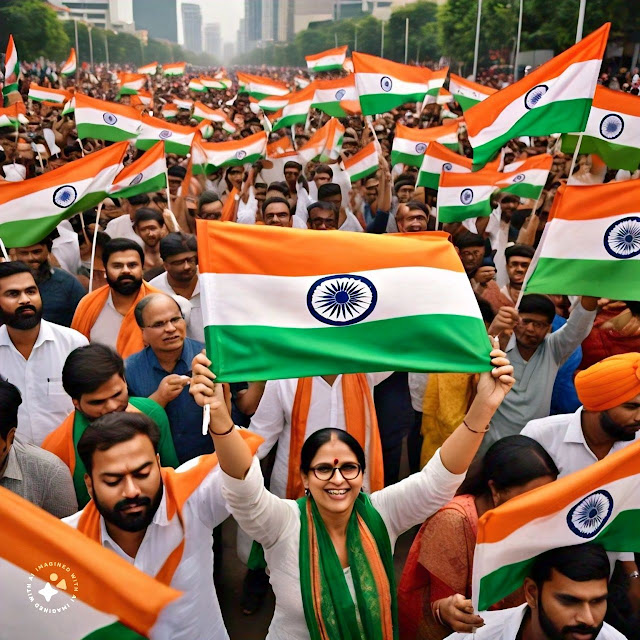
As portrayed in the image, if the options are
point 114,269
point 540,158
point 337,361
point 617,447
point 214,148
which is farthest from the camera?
point 214,148

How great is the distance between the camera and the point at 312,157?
9391mm

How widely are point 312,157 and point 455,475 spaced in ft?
24.0

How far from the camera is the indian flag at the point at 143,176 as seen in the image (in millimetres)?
6637

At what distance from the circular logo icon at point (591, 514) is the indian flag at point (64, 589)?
123cm

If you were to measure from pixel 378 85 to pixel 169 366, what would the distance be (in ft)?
17.0

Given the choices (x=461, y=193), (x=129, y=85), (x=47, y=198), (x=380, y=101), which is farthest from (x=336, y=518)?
(x=129, y=85)

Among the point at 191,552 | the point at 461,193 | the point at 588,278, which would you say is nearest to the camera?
the point at 191,552

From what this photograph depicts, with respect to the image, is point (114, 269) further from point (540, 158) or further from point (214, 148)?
point (214, 148)

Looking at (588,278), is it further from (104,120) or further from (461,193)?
(104,120)

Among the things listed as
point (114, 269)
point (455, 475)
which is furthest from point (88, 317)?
point (455, 475)

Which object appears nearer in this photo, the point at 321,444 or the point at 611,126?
the point at 321,444

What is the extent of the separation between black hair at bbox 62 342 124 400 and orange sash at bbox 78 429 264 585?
64cm

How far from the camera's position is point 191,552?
2.66 metres

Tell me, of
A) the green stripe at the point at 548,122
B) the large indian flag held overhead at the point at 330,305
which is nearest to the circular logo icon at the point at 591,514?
the large indian flag held overhead at the point at 330,305
